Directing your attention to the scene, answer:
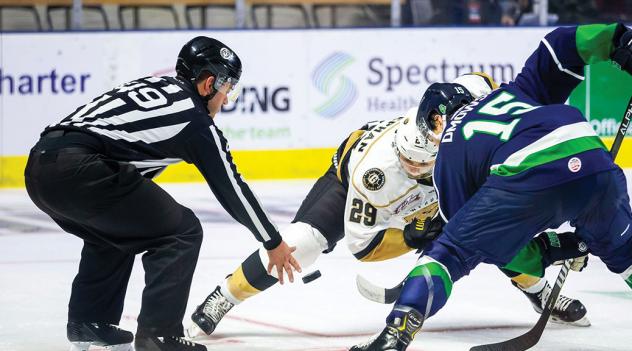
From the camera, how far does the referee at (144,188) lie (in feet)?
10.4

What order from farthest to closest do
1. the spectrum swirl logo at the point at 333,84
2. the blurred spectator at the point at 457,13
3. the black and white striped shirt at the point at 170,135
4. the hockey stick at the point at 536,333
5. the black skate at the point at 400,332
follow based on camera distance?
the blurred spectator at the point at 457,13 → the spectrum swirl logo at the point at 333,84 → the hockey stick at the point at 536,333 → the black and white striped shirt at the point at 170,135 → the black skate at the point at 400,332

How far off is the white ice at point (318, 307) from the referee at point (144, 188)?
1.30ft

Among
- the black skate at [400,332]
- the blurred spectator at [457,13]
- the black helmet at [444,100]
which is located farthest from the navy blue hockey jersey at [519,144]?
the blurred spectator at [457,13]

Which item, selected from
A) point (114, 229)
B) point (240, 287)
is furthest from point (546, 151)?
point (240, 287)

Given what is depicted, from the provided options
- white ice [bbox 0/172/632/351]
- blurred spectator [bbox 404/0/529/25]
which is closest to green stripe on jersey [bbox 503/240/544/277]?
white ice [bbox 0/172/632/351]

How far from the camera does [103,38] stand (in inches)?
319

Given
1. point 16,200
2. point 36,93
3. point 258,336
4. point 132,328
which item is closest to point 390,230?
point 258,336

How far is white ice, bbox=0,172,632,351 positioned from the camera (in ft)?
12.2

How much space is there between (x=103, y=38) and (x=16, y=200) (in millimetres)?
1341

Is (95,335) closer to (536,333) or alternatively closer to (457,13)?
(536,333)

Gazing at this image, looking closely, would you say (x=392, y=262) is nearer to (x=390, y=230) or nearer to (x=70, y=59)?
(x=390, y=230)

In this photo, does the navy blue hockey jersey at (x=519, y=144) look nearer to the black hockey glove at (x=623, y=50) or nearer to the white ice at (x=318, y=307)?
the black hockey glove at (x=623, y=50)

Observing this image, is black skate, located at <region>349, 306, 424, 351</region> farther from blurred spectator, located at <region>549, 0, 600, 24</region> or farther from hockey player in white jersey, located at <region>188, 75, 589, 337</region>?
→ blurred spectator, located at <region>549, 0, 600, 24</region>

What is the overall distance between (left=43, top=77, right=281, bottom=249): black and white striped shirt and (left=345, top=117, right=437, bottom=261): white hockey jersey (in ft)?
1.91
